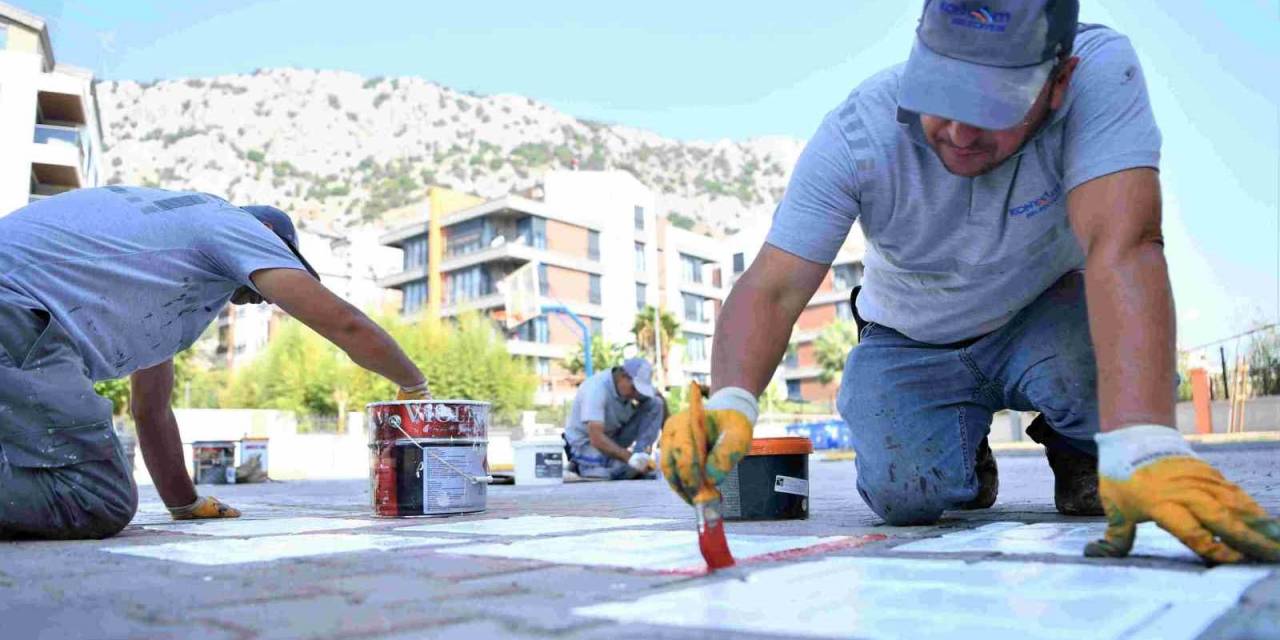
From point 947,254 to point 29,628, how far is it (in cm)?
207

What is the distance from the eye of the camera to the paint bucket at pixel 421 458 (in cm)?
349

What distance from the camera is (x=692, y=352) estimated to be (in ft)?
196

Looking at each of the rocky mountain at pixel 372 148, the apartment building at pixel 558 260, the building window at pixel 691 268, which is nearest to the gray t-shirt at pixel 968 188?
the apartment building at pixel 558 260

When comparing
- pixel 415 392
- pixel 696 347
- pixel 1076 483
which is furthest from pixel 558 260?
pixel 1076 483

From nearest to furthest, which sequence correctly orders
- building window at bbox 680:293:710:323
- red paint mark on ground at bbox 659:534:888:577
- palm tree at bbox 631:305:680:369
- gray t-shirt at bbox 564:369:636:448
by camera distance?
red paint mark on ground at bbox 659:534:888:577 < gray t-shirt at bbox 564:369:636:448 < palm tree at bbox 631:305:680:369 < building window at bbox 680:293:710:323

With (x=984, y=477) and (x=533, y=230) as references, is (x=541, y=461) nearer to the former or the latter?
(x=984, y=477)

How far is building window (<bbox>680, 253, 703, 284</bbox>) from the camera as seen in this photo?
6075cm

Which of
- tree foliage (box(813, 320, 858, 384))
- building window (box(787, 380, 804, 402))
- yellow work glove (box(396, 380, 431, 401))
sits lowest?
yellow work glove (box(396, 380, 431, 401))

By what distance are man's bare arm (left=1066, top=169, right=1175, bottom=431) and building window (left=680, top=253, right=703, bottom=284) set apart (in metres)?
58.5

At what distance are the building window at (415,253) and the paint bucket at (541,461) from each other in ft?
141

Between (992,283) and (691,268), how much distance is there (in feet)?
195

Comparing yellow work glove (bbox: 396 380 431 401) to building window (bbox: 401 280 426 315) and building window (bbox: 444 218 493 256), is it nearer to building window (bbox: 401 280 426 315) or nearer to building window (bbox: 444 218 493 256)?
building window (bbox: 444 218 493 256)

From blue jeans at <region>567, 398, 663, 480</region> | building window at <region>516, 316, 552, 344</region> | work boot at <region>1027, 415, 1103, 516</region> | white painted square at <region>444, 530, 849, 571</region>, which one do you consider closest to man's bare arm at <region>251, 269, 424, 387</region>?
white painted square at <region>444, 530, 849, 571</region>

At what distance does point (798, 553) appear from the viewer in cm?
191
